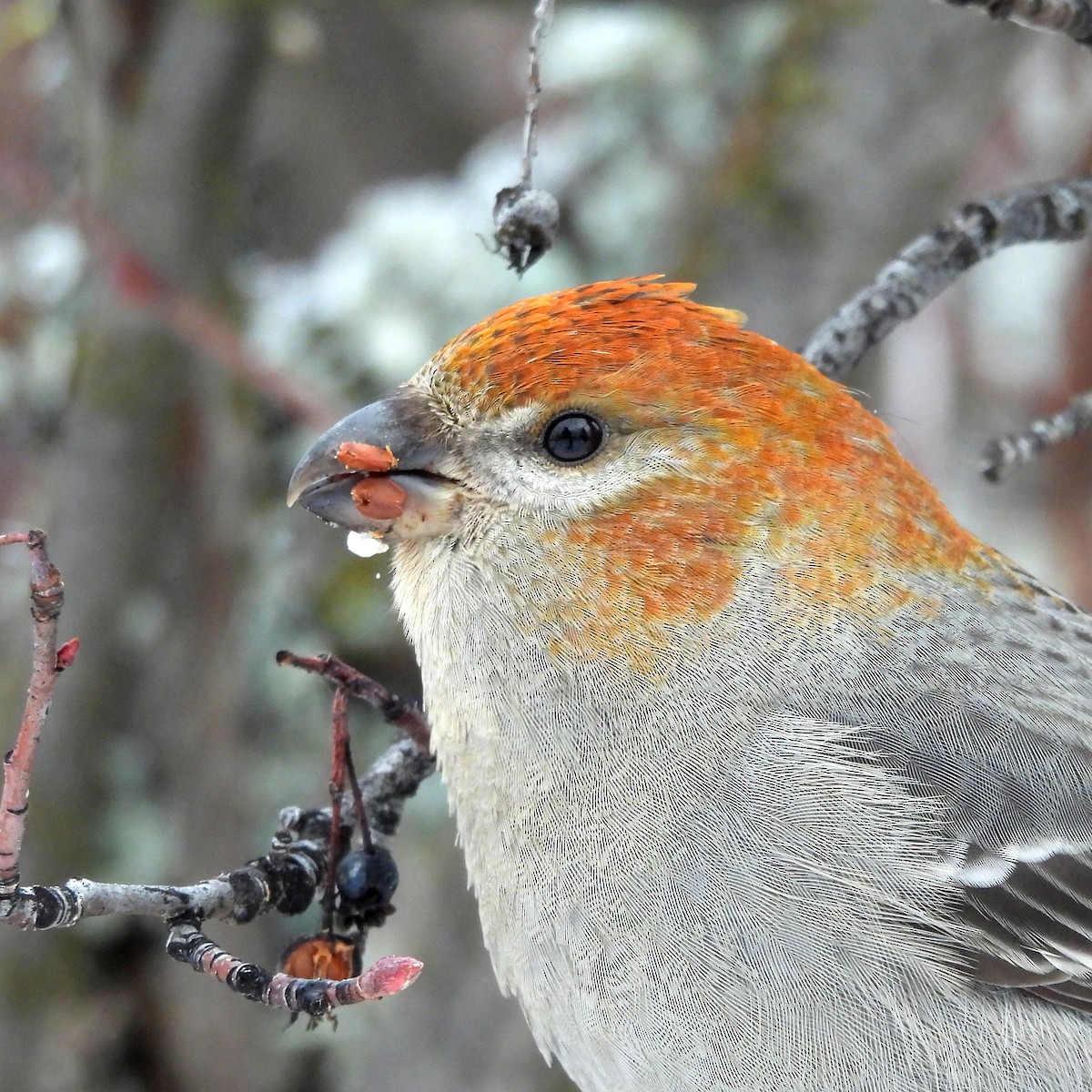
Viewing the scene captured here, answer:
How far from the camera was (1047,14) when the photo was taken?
2262 millimetres

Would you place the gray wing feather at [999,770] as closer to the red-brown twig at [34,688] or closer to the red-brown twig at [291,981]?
the red-brown twig at [291,981]

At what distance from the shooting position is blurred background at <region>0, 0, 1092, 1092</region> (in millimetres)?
4293

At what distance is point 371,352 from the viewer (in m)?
4.84

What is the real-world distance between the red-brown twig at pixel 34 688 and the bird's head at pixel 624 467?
0.99 m

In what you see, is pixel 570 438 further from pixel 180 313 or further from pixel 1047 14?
pixel 180 313

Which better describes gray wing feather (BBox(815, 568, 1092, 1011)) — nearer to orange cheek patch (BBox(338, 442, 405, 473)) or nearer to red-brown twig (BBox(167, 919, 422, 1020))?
orange cheek patch (BBox(338, 442, 405, 473))

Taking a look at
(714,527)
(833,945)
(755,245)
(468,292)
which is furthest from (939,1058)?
(468,292)

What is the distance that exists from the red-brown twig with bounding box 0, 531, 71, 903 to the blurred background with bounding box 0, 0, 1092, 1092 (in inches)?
104

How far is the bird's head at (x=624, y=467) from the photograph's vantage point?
7.86 feet

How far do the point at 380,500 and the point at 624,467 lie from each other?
0.42m

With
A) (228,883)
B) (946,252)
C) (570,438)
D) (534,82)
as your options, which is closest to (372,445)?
(570,438)

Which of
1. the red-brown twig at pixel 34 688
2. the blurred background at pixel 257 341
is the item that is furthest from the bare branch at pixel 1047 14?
the blurred background at pixel 257 341

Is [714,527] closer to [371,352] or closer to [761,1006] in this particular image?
[761,1006]

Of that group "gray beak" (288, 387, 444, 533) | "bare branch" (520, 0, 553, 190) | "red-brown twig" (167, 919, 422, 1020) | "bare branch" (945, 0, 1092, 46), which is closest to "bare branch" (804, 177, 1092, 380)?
"bare branch" (945, 0, 1092, 46)
